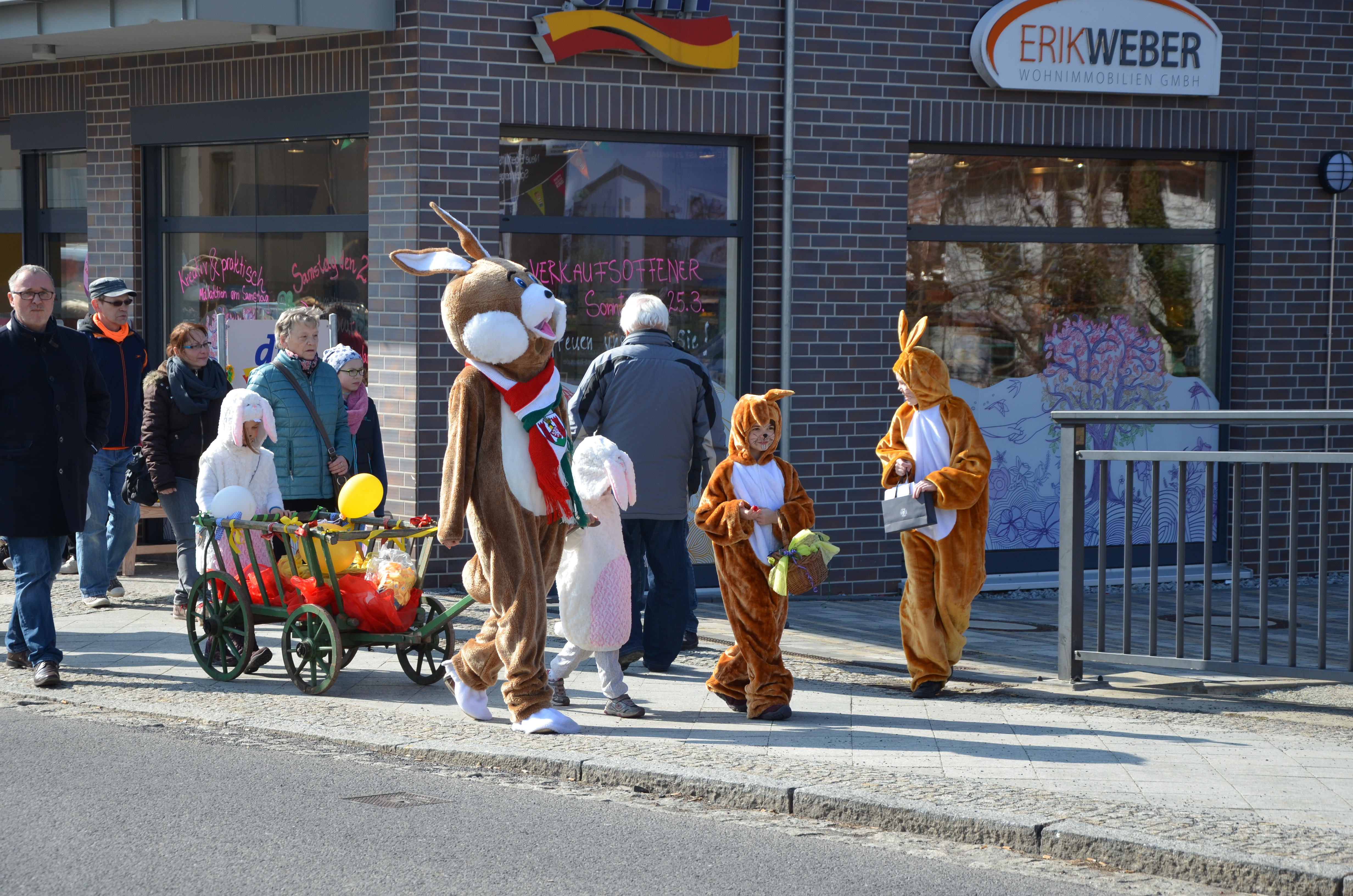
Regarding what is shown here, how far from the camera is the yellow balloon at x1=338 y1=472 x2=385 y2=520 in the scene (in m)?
7.17

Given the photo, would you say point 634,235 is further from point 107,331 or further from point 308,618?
point 308,618

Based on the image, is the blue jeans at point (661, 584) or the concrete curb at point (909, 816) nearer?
the concrete curb at point (909, 816)

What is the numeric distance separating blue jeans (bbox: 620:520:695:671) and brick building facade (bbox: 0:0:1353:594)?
212 cm

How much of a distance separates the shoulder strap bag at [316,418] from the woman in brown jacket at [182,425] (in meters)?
0.91

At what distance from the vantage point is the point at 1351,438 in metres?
11.3

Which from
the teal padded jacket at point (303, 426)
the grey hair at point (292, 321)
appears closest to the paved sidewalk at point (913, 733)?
the teal padded jacket at point (303, 426)

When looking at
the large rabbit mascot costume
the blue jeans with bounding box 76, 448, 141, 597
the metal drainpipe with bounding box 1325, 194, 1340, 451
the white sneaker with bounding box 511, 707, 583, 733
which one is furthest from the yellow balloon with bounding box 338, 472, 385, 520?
the metal drainpipe with bounding box 1325, 194, 1340, 451

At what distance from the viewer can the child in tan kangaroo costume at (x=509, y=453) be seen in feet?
20.6

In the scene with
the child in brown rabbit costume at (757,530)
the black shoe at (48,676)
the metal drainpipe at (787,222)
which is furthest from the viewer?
the metal drainpipe at (787,222)

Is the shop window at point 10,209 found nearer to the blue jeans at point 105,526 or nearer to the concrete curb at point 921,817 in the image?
the blue jeans at point 105,526

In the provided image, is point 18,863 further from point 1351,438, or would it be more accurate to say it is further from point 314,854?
point 1351,438

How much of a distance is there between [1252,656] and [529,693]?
3934mm

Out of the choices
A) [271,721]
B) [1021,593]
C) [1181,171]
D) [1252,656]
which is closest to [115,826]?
[271,721]

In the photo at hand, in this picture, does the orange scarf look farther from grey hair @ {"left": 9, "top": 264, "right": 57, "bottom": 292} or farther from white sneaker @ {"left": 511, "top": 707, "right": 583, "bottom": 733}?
white sneaker @ {"left": 511, "top": 707, "right": 583, "bottom": 733}
